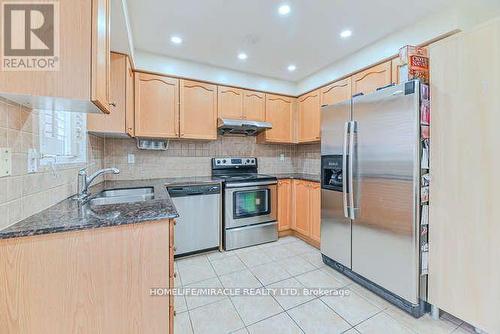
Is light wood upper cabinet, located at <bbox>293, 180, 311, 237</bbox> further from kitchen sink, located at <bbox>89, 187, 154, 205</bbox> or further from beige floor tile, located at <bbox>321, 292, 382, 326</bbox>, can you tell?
kitchen sink, located at <bbox>89, 187, 154, 205</bbox>

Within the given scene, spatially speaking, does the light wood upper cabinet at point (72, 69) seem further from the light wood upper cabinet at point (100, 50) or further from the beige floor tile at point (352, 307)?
the beige floor tile at point (352, 307)

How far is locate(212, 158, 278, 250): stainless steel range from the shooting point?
2.91 metres

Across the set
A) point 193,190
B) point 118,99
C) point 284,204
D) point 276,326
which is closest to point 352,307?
point 276,326

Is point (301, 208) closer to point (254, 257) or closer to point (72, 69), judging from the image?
point (254, 257)

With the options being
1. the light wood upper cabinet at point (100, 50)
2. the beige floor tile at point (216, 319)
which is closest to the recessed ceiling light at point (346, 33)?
the light wood upper cabinet at point (100, 50)

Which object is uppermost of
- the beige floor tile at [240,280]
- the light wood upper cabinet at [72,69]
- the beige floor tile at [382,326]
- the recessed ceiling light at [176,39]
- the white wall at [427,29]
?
the recessed ceiling light at [176,39]

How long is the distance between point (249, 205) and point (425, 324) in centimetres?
199

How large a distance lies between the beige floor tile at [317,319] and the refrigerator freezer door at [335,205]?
58 centimetres

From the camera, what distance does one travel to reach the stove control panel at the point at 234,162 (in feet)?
11.3

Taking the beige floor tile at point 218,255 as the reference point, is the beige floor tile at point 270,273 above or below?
below

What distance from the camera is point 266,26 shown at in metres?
2.16

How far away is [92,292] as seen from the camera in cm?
104

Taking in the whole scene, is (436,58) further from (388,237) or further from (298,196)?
(298,196)

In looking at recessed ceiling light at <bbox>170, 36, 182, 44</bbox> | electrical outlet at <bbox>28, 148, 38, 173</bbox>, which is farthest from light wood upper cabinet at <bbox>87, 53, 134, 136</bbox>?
electrical outlet at <bbox>28, 148, 38, 173</bbox>
